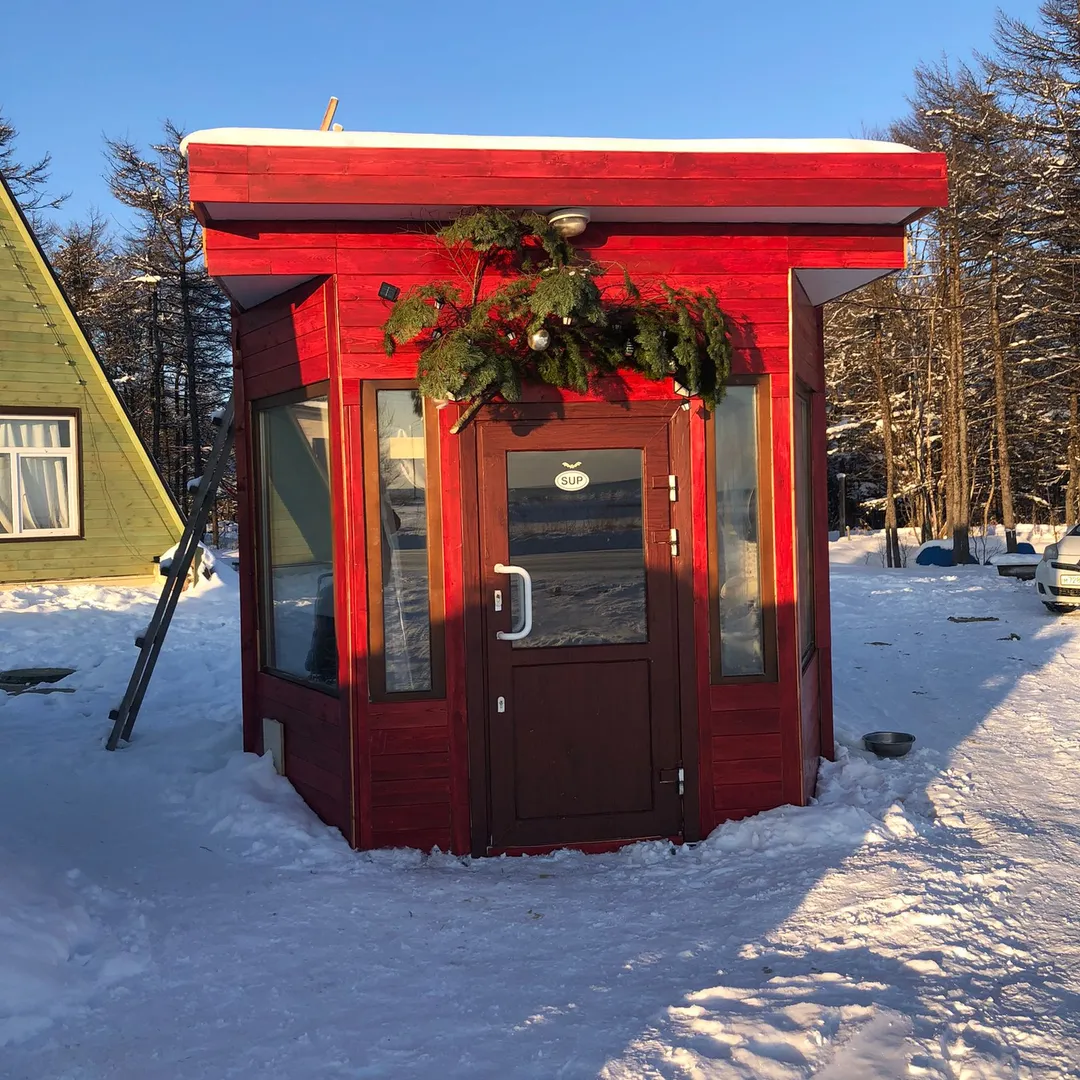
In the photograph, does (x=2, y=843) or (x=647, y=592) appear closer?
(x=2, y=843)

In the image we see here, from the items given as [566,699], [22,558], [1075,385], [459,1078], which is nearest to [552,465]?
[566,699]

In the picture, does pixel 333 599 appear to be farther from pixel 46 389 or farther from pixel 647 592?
pixel 46 389

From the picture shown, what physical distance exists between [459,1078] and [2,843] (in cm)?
262

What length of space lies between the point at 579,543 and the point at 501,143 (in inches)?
78.3

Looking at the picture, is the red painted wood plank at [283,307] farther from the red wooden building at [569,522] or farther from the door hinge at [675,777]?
the door hinge at [675,777]

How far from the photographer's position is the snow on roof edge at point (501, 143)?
466cm

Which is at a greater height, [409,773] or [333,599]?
[333,599]

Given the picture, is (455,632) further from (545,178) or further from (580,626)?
(545,178)

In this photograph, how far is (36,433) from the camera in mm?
14461

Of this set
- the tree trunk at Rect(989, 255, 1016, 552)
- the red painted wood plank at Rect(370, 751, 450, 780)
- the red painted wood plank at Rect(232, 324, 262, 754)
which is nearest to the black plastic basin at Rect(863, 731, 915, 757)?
the red painted wood plank at Rect(370, 751, 450, 780)

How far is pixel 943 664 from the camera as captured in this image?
33.7ft

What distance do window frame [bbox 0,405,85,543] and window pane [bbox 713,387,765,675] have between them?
11.9m

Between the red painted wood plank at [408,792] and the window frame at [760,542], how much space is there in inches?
59.7

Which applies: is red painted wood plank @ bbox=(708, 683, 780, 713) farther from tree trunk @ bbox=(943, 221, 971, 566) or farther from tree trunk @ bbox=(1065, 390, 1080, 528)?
tree trunk @ bbox=(1065, 390, 1080, 528)
